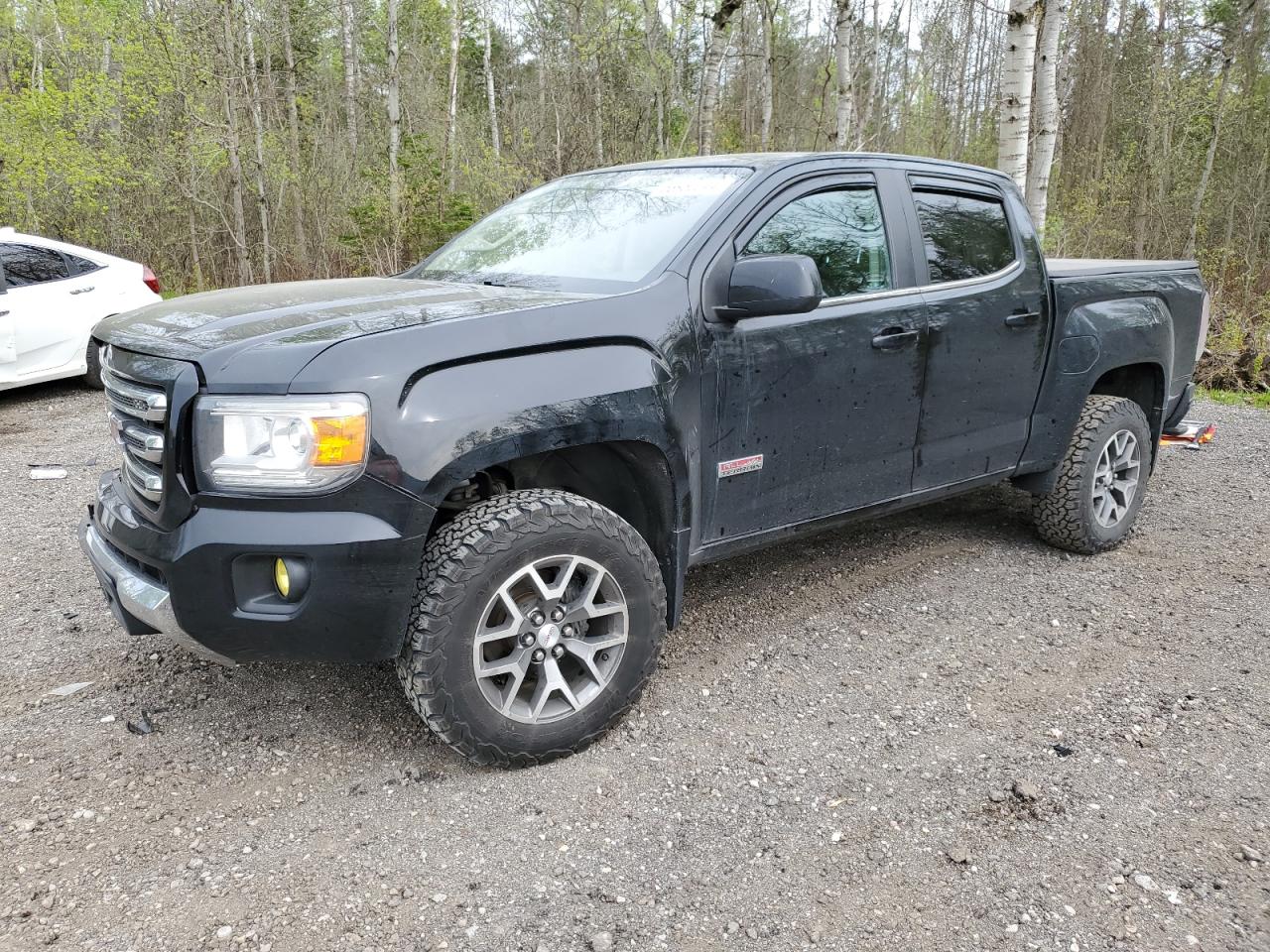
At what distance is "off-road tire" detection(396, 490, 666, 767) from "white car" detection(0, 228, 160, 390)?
257 inches

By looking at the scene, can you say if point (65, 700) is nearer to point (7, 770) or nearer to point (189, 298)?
point (7, 770)

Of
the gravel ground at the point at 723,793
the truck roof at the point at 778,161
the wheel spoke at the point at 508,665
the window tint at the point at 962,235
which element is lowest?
the gravel ground at the point at 723,793

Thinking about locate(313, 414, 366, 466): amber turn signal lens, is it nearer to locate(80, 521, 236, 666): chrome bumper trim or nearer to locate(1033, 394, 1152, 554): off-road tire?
locate(80, 521, 236, 666): chrome bumper trim

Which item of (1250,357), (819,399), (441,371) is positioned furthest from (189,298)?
(1250,357)

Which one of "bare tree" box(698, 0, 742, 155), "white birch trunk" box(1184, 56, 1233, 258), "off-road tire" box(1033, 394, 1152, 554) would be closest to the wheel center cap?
"off-road tire" box(1033, 394, 1152, 554)

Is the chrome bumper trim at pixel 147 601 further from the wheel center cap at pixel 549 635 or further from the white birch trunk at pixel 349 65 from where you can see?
the white birch trunk at pixel 349 65

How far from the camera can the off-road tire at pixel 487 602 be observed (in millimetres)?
2611

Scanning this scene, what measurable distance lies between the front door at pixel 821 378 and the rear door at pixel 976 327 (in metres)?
0.15

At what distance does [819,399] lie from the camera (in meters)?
3.48

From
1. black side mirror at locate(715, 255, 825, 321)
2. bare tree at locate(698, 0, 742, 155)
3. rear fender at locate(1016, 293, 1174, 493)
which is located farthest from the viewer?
bare tree at locate(698, 0, 742, 155)

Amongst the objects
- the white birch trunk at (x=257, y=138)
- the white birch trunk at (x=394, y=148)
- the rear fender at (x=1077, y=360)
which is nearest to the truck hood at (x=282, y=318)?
the rear fender at (x=1077, y=360)

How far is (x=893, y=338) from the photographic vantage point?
3.66 m

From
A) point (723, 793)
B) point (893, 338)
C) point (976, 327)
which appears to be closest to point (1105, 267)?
point (976, 327)

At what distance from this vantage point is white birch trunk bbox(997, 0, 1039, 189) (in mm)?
8773
